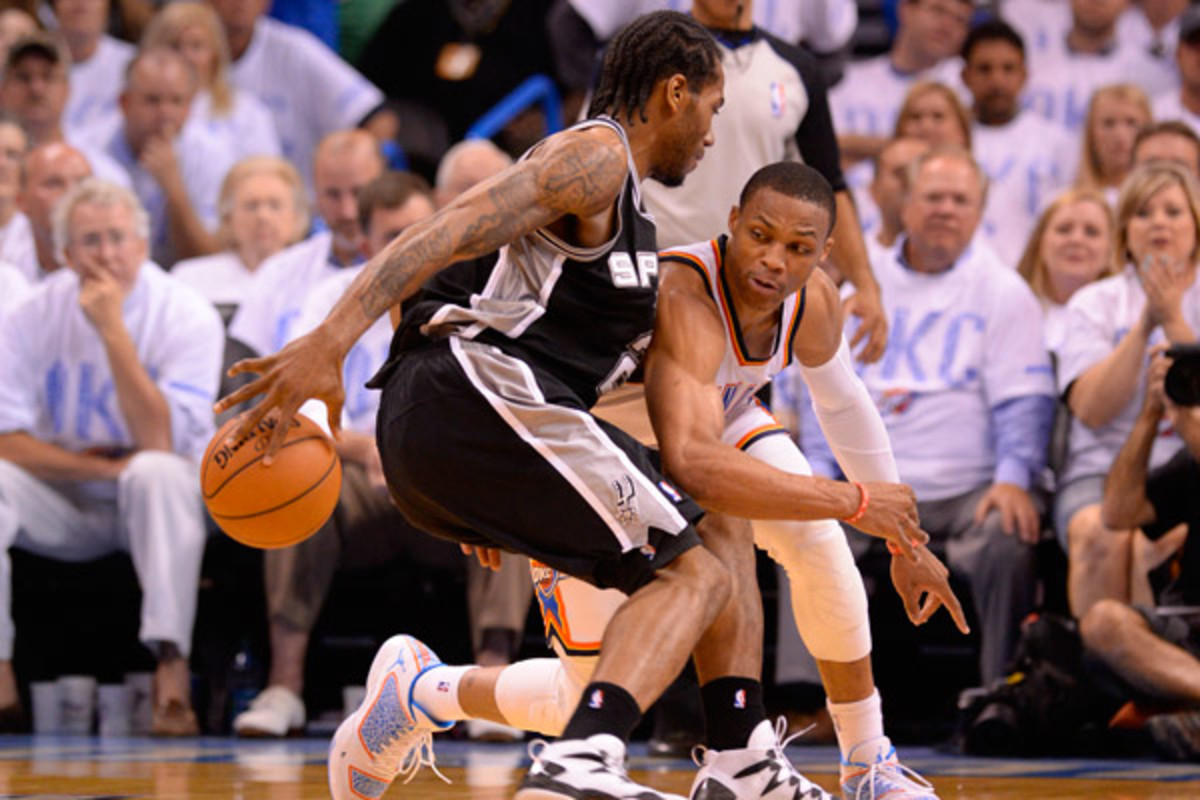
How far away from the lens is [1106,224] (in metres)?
6.84

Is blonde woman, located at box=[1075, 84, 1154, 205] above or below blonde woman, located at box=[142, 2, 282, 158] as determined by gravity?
below

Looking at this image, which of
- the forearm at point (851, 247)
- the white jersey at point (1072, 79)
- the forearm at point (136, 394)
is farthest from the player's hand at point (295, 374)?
the white jersey at point (1072, 79)

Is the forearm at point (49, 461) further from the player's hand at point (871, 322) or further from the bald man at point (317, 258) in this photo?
the player's hand at point (871, 322)

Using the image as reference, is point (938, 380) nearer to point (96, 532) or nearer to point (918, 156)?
point (918, 156)

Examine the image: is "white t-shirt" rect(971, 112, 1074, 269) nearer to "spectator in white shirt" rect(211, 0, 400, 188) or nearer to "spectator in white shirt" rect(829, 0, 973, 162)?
"spectator in white shirt" rect(829, 0, 973, 162)

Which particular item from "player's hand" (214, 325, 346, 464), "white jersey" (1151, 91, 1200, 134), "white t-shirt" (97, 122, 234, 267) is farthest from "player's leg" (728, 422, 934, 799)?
"white t-shirt" (97, 122, 234, 267)

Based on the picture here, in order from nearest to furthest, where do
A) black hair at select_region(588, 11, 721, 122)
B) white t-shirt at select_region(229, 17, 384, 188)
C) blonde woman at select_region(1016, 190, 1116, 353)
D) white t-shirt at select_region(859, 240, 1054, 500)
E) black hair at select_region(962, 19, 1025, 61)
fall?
black hair at select_region(588, 11, 721, 122) → white t-shirt at select_region(859, 240, 1054, 500) → blonde woman at select_region(1016, 190, 1116, 353) → black hair at select_region(962, 19, 1025, 61) → white t-shirt at select_region(229, 17, 384, 188)

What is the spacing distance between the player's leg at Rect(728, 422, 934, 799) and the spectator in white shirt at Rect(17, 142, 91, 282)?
453 cm

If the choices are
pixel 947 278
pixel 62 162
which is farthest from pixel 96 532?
pixel 947 278

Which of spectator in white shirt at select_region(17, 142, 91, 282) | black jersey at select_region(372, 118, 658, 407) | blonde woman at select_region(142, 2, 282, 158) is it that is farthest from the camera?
blonde woman at select_region(142, 2, 282, 158)

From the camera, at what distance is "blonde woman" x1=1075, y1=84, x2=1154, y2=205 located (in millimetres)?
7301

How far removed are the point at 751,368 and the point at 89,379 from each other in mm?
3768

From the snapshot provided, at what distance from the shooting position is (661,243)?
5059mm

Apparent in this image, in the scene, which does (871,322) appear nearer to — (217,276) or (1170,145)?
(1170,145)
